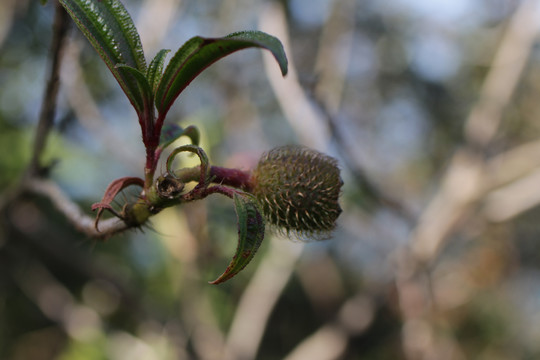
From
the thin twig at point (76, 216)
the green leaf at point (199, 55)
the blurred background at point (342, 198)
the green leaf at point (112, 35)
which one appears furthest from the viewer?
the blurred background at point (342, 198)

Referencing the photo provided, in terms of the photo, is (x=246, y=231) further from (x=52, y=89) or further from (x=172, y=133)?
(x=52, y=89)

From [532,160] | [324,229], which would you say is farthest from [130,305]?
[532,160]

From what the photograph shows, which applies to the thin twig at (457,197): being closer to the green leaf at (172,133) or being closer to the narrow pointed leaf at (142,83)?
the green leaf at (172,133)

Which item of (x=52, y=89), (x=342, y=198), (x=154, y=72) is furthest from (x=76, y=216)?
(x=342, y=198)

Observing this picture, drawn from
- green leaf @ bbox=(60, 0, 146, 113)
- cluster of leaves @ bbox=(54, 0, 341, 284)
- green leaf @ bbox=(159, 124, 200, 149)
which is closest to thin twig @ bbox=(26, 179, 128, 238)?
cluster of leaves @ bbox=(54, 0, 341, 284)

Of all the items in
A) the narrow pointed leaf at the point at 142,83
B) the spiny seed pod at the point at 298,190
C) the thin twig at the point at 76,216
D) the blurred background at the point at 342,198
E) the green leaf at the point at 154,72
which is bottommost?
the thin twig at the point at 76,216

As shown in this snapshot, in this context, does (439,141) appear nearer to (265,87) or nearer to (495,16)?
(495,16)

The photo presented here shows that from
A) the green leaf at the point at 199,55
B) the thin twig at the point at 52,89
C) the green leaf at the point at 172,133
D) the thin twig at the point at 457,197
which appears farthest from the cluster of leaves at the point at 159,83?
the thin twig at the point at 457,197
